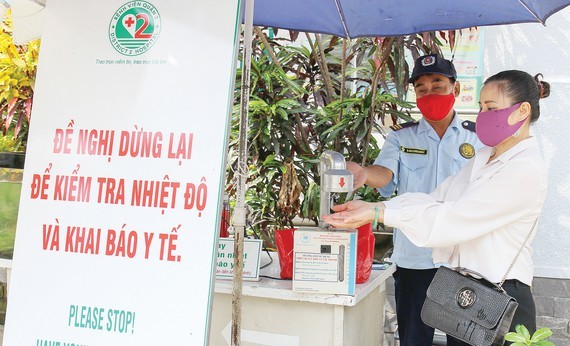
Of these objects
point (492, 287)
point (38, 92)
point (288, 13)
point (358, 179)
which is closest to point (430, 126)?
point (358, 179)

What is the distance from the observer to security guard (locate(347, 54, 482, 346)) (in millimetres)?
2961

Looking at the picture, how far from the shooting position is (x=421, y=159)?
3.08 m

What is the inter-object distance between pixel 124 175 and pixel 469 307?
3.88 ft

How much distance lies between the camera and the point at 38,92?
2.01m

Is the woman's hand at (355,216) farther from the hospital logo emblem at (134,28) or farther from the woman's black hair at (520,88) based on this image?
the hospital logo emblem at (134,28)

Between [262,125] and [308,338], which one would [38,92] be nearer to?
[308,338]

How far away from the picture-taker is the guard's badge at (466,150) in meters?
3.01

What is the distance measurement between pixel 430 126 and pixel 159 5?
165 centimetres

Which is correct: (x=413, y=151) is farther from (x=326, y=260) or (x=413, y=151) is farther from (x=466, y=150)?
(x=326, y=260)

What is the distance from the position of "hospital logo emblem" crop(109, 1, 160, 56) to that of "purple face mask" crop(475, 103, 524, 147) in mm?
1149

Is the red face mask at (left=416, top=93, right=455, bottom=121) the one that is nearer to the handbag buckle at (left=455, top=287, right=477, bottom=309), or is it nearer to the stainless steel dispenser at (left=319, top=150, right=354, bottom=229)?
the stainless steel dispenser at (left=319, top=150, right=354, bottom=229)

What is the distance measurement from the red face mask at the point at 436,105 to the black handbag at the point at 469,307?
956 mm

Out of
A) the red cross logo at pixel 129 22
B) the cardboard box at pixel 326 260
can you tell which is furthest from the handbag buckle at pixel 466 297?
the red cross logo at pixel 129 22

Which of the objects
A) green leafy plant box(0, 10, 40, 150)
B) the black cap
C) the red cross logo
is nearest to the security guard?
the black cap
